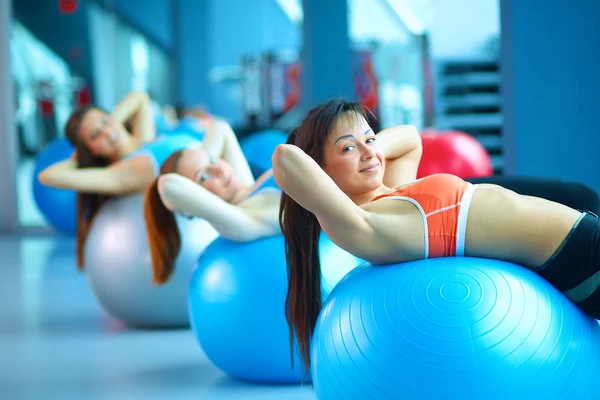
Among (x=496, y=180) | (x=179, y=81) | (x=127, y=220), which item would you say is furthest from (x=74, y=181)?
(x=179, y=81)

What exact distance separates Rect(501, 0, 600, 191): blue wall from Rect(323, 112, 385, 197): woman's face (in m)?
2.01

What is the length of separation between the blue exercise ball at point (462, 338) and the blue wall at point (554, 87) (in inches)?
82.2

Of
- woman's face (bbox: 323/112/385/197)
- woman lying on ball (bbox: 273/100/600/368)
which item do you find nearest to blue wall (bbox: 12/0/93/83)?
woman's face (bbox: 323/112/385/197)

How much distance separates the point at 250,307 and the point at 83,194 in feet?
5.82

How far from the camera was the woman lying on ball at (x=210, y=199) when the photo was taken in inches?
129

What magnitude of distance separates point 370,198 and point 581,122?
207 cm

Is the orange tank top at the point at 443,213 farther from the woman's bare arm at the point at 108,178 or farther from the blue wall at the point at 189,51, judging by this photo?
the blue wall at the point at 189,51

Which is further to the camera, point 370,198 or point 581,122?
point 581,122

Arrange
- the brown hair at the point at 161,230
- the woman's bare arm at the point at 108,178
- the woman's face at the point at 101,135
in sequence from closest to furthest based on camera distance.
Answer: the brown hair at the point at 161,230 → the woman's bare arm at the point at 108,178 → the woman's face at the point at 101,135

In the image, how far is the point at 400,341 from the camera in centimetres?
214

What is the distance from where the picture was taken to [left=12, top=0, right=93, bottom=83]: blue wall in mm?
9430

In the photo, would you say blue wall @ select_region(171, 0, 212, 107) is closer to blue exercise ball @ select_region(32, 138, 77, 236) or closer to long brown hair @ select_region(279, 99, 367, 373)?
blue exercise ball @ select_region(32, 138, 77, 236)

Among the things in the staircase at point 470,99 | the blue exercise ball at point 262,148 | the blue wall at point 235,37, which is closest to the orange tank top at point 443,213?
the blue exercise ball at point 262,148

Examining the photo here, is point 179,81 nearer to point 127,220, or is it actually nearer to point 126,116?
point 126,116
